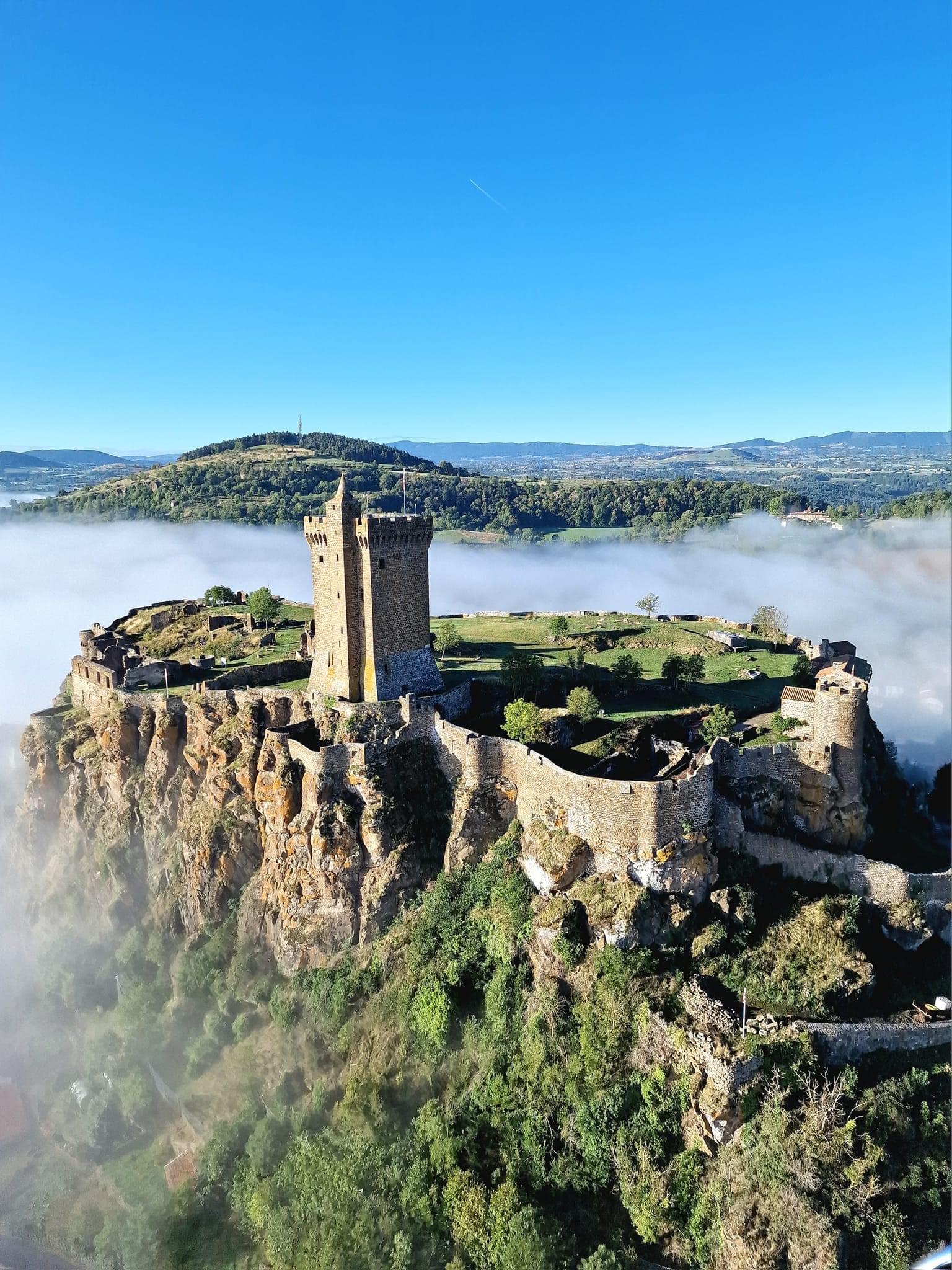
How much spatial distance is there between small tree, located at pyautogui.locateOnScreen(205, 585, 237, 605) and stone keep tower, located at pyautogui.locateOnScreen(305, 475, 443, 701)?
28643mm

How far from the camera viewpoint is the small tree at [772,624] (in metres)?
54.6

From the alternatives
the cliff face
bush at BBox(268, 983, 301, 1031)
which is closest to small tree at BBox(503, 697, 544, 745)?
the cliff face

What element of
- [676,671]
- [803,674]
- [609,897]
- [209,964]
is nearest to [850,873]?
[609,897]

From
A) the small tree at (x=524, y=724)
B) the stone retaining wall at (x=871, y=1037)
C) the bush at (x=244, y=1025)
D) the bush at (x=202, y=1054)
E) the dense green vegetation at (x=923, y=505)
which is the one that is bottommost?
the bush at (x=202, y=1054)

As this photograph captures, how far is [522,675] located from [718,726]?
10719mm

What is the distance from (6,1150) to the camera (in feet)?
142

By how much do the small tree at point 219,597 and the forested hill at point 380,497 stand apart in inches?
2454

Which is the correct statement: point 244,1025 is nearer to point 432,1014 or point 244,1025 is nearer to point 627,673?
point 432,1014

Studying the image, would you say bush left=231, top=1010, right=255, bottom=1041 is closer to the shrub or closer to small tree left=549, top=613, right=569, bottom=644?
the shrub

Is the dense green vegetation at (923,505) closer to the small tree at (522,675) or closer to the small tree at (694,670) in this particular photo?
the small tree at (694,670)

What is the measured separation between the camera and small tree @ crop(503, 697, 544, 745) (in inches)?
1427

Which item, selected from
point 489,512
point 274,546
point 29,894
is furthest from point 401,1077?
point 489,512

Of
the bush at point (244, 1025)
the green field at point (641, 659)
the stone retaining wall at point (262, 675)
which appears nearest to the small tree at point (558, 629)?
the green field at point (641, 659)

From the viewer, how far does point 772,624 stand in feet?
200
